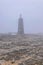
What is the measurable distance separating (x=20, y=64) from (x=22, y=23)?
41420 mm

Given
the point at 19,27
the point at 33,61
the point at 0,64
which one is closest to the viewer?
the point at 0,64

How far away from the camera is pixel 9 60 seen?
60.2 ft

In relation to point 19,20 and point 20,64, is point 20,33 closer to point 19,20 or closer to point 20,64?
point 19,20

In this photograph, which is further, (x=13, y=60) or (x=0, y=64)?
(x=13, y=60)

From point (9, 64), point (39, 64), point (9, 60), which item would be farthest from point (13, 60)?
Result: point (39, 64)

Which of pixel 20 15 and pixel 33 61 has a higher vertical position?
pixel 20 15

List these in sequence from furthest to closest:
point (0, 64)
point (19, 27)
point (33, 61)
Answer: point (19, 27) < point (33, 61) < point (0, 64)

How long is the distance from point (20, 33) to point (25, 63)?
42.0m

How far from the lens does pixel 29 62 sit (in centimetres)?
1714

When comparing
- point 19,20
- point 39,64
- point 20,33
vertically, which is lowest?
point 39,64

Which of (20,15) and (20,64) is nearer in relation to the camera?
(20,64)

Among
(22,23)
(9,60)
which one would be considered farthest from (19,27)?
(9,60)

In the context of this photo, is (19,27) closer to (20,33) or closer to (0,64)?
(20,33)

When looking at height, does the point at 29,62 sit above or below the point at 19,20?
below
